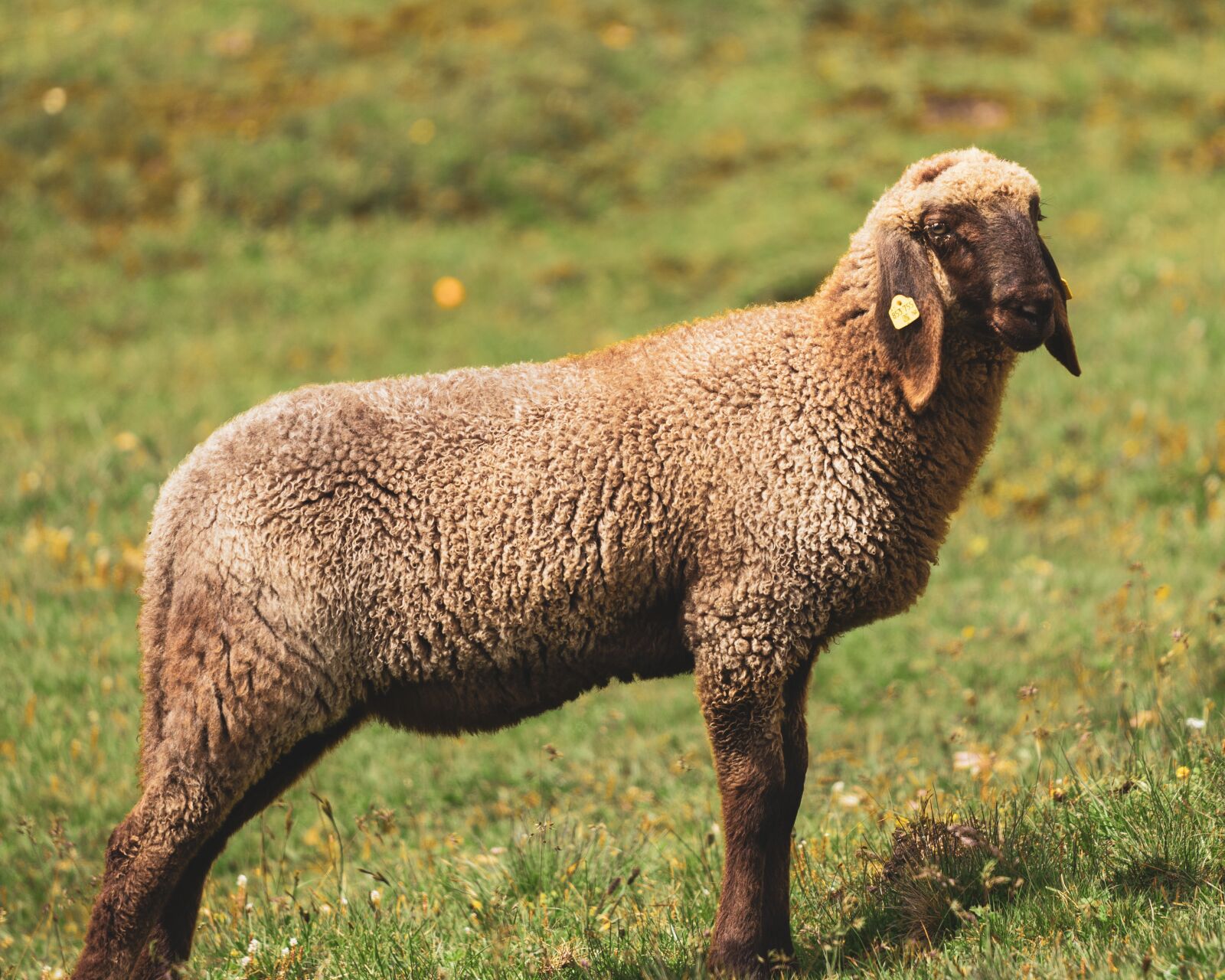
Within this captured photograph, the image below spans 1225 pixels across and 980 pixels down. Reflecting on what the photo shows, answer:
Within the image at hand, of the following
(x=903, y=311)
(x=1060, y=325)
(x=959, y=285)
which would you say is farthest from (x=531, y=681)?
(x=1060, y=325)

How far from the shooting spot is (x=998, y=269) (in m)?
4.12

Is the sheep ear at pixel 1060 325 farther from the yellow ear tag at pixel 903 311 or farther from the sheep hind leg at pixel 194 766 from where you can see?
the sheep hind leg at pixel 194 766

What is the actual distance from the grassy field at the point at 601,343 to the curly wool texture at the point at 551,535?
656mm

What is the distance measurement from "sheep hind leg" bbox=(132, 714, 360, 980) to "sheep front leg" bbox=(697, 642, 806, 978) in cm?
122

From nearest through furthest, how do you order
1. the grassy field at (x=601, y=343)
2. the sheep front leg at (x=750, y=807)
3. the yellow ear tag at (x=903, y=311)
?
the sheep front leg at (x=750, y=807)
the yellow ear tag at (x=903, y=311)
the grassy field at (x=601, y=343)

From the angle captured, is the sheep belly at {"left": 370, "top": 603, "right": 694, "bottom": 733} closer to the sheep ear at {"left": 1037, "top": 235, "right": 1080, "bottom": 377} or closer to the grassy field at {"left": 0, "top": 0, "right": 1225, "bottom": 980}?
the grassy field at {"left": 0, "top": 0, "right": 1225, "bottom": 980}

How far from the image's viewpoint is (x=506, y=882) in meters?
4.77

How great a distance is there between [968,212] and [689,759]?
3.03 meters

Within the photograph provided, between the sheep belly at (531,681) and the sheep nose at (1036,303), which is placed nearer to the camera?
the sheep nose at (1036,303)

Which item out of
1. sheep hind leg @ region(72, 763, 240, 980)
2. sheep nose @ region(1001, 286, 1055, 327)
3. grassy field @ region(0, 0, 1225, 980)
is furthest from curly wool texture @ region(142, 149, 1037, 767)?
Answer: grassy field @ region(0, 0, 1225, 980)

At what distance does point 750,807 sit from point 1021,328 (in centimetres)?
171

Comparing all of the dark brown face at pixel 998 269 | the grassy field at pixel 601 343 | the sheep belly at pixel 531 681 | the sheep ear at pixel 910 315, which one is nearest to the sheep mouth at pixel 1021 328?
the dark brown face at pixel 998 269

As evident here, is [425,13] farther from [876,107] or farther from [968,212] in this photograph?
[968,212]

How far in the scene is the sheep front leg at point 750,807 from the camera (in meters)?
4.04
